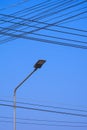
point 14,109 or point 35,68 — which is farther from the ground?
point 35,68

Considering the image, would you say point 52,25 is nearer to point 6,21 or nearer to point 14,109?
point 6,21

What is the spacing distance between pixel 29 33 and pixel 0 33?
1.31m

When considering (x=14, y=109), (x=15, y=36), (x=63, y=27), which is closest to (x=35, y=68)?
(x=14, y=109)

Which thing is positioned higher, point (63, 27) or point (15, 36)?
point (63, 27)

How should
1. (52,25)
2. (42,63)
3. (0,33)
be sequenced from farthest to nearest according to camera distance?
(42,63) < (52,25) < (0,33)

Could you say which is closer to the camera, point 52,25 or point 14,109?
point 52,25

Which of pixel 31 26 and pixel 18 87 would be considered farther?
pixel 18 87

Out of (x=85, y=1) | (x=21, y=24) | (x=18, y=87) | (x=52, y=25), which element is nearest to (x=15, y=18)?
(x=21, y=24)

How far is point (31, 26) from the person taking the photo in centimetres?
1769

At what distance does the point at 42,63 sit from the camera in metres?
22.1

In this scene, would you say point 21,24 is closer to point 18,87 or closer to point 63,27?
point 63,27

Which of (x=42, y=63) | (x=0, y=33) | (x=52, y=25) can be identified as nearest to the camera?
(x=0, y=33)

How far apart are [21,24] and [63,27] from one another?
209 cm

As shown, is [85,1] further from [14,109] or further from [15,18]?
[14,109]
